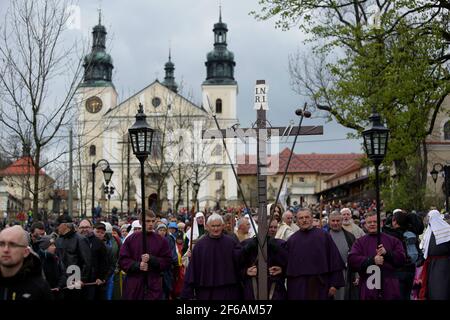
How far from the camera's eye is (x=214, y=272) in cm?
797

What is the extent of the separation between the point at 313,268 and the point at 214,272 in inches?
48.7

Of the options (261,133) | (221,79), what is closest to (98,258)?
(261,133)

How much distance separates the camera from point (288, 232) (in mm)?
11109

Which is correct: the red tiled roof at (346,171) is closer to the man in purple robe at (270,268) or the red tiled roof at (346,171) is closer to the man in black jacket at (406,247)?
the man in black jacket at (406,247)

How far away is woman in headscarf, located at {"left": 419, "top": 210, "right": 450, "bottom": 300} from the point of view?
770 centimetres

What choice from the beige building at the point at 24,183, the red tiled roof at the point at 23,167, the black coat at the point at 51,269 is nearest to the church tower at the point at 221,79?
the beige building at the point at 24,183

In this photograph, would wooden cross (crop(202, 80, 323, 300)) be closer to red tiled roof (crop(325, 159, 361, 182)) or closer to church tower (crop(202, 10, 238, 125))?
church tower (crop(202, 10, 238, 125))

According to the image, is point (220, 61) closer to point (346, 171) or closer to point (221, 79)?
point (221, 79)

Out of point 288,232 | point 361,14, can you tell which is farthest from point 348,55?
point 288,232

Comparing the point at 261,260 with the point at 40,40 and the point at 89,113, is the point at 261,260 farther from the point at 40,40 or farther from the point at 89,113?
the point at 89,113

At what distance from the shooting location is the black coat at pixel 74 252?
31.9 ft

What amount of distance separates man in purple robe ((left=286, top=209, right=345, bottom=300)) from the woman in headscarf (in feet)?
3.39

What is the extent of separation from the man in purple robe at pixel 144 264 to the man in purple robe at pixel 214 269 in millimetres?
674

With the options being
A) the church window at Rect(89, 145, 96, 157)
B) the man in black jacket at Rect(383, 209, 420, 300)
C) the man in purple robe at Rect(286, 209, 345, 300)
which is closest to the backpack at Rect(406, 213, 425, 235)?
the man in black jacket at Rect(383, 209, 420, 300)
